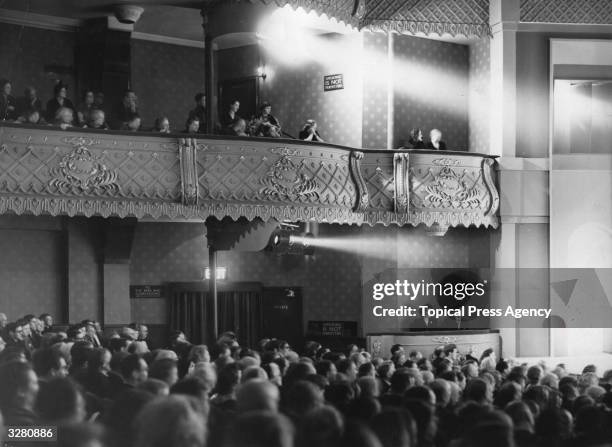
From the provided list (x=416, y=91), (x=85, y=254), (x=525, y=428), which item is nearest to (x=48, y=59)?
(x=85, y=254)

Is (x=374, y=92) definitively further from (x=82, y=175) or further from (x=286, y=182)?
(x=82, y=175)

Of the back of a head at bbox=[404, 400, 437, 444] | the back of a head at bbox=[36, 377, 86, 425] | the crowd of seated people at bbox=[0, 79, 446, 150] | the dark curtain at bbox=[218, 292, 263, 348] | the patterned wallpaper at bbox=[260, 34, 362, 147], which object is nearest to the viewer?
the back of a head at bbox=[36, 377, 86, 425]

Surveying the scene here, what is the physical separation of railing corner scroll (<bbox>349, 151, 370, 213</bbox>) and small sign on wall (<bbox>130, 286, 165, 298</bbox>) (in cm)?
455

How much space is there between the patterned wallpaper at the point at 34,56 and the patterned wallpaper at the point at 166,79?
→ 1508 millimetres

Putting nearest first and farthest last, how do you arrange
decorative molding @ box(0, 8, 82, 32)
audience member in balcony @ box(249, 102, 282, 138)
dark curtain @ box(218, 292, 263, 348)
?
audience member in balcony @ box(249, 102, 282, 138)
decorative molding @ box(0, 8, 82, 32)
dark curtain @ box(218, 292, 263, 348)

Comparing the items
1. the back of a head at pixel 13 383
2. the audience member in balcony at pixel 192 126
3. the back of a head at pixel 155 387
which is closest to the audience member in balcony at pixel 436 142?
the audience member in balcony at pixel 192 126

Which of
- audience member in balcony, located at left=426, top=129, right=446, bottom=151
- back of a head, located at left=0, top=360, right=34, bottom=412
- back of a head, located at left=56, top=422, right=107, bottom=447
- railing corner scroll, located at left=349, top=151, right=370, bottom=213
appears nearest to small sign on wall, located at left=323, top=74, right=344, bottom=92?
audience member in balcony, located at left=426, top=129, right=446, bottom=151

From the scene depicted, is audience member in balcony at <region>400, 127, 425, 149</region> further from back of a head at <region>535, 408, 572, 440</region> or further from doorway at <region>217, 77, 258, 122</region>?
back of a head at <region>535, 408, 572, 440</region>

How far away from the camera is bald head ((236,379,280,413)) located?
19.8 ft

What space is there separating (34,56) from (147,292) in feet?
16.4

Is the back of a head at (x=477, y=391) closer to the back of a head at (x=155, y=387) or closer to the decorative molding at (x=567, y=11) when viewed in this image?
the back of a head at (x=155, y=387)

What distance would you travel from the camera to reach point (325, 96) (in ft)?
68.0

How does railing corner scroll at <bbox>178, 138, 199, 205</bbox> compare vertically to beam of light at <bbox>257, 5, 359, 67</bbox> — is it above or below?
below

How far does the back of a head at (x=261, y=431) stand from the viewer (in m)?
4.70
